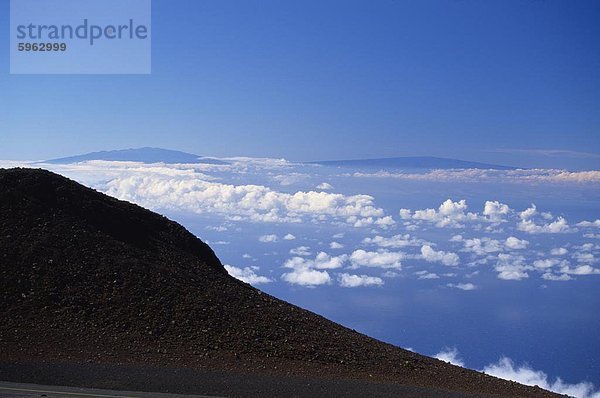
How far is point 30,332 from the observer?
1875cm

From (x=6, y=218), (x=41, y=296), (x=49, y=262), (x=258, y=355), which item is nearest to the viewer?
(x=258, y=355)

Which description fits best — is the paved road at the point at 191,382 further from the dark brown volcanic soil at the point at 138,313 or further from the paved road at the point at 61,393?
the dark brown volcanic soil at the point at 138,313

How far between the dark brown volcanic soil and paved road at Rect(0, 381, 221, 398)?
2.20 m

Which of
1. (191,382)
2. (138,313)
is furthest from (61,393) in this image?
(138,313)

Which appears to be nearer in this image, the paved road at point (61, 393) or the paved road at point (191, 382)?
the paved road at point (61, 393)

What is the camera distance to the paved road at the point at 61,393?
1389 cm

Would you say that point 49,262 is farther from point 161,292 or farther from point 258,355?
point 258,355

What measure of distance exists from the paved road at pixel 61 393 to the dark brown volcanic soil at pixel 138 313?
2195 mm

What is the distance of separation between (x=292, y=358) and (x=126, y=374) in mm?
4903

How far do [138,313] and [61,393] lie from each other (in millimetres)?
6045

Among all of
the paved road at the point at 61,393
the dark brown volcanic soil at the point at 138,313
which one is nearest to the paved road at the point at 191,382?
the paved road at the point at 61,393

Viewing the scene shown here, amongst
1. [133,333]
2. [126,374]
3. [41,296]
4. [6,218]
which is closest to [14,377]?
[126,374]

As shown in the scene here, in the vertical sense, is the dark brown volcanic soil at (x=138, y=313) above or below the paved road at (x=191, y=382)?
above

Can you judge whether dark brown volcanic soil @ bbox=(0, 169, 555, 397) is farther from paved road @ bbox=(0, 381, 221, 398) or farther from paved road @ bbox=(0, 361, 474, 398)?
paved road @ bbox=(0, 381, 221, 398)
